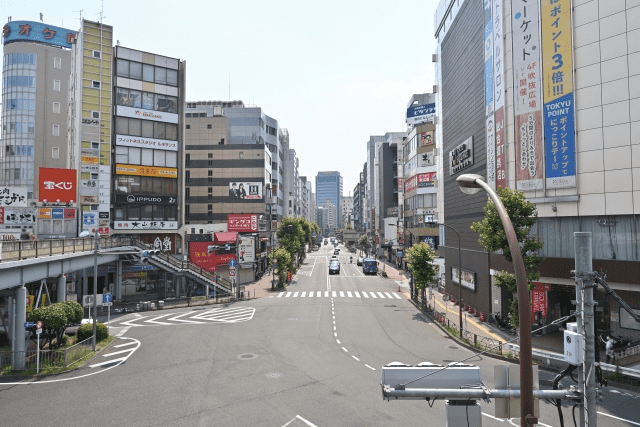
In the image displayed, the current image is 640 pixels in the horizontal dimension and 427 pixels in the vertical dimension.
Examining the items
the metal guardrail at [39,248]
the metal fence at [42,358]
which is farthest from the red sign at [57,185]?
the metal fence at [42,358]

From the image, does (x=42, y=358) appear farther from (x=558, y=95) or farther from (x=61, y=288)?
(x=558, y=95)

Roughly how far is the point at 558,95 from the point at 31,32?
8653cm

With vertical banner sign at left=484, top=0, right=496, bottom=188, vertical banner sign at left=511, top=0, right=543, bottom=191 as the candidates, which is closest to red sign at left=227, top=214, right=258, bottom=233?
vertical banner sign at left=484, top=0, right=496, bottom=188

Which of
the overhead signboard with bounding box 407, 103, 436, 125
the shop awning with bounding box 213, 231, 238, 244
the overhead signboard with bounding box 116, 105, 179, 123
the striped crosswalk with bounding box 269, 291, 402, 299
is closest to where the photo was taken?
the striped crosswalk with bounding box 269, 291, 402, 299

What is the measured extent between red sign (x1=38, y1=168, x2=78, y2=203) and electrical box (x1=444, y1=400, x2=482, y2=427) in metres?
42.9

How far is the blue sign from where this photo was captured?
73812 mm

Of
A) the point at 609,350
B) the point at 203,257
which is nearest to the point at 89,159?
the point at 203,257

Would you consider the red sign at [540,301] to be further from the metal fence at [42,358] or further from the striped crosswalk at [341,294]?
the metal fence at [42,358]

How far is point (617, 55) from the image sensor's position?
74.6ft

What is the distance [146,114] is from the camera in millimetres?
52344

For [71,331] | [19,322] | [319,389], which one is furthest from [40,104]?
[319,389]

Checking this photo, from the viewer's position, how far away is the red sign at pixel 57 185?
39.5 metres

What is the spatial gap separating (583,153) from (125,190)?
47997 millimetres

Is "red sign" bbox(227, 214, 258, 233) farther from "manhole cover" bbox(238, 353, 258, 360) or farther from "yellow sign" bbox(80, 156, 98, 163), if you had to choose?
"manhole cover" bbox(238, 353, 258, 360)
